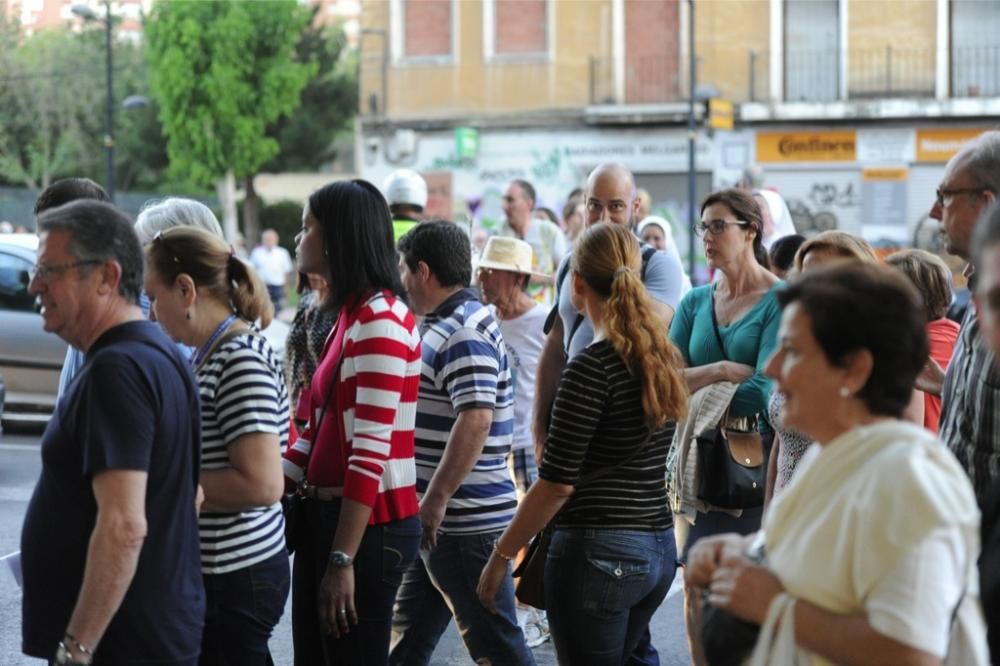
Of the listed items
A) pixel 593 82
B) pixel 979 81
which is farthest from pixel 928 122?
pixel 593 82

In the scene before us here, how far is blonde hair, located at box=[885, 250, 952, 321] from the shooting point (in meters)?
5.10

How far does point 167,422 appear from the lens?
3.20 m

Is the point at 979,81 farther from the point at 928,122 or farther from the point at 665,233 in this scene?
the point at 665,233

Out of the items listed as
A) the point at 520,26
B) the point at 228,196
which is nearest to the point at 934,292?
the point at 520,26

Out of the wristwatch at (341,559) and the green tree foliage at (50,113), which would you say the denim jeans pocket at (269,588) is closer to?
the wristwatch at (341,559)

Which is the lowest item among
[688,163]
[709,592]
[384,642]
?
[384,642]

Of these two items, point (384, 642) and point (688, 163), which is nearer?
point (384, 642)

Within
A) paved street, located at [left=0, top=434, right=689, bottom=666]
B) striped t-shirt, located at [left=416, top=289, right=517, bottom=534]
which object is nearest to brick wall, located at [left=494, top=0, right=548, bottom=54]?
paved street, located at [left=0, top=434, right=689, bottom=666]

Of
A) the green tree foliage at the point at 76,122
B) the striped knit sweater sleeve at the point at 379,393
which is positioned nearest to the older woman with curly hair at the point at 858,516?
the striped knit sweater sleeve at the point at 379,393

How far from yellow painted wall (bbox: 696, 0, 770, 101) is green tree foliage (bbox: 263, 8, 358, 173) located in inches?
746

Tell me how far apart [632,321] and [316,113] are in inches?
1802

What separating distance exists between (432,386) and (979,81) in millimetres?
28726

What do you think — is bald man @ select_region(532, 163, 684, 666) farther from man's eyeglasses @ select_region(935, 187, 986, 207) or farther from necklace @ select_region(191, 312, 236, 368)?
necklace @ select_region(191, 312, 236, 368)

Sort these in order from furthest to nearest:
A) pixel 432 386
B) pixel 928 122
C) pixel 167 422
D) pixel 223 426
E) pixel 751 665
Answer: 1. pixel 928 122
2. pixel 432 386
3. pixel 223 426
4. pixel 167 422
5. pixel 751 665
